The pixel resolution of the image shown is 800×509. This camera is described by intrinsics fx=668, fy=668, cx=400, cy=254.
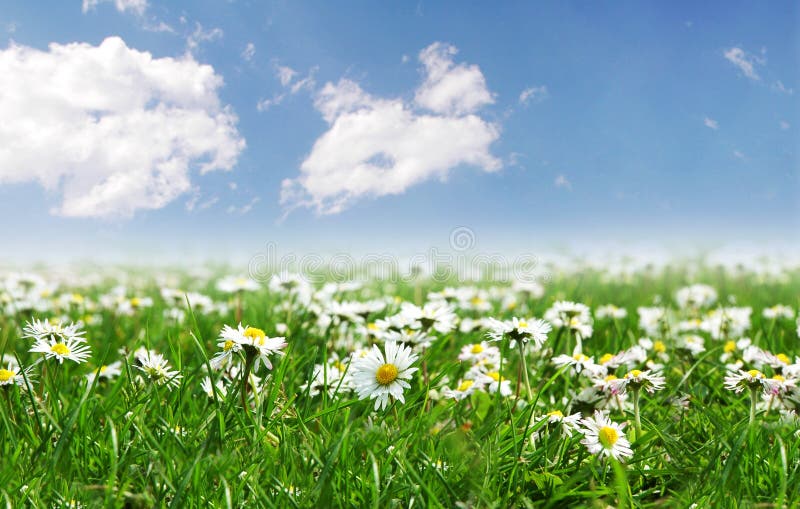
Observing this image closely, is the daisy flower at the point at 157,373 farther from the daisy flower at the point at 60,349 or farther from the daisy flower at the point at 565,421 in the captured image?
the daisy flower at the point at 565,421

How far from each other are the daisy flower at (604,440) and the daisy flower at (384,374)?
0.48 meters

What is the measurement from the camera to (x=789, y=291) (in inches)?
240

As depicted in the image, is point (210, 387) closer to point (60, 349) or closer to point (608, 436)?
point (60, 349)

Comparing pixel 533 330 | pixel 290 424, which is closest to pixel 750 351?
pixel 533 330

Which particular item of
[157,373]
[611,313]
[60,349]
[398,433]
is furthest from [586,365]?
[611,313]

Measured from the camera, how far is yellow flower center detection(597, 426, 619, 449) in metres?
1.65

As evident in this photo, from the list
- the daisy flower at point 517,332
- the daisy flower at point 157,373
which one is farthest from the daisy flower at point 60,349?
the daisy flower at point 517,332

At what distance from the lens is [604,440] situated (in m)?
1.66

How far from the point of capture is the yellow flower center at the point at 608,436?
165 centimetres

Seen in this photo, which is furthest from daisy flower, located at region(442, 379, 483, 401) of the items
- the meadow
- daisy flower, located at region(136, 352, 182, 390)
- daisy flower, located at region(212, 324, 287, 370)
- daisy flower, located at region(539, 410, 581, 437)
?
daisy flower, located at region(136, 352, 182, 390)

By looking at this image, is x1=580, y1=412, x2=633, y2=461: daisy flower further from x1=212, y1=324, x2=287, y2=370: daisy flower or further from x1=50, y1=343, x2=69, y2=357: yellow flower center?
x1=50, y1=343, x2=69, y2=357: yellow flower center

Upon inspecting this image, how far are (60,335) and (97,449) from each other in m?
0.52

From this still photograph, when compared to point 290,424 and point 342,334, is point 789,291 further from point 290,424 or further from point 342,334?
point 290,424

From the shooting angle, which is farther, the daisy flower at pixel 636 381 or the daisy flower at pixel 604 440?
the daisy flower at pixel 636 381
